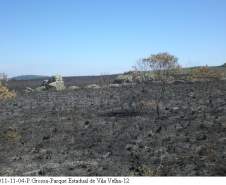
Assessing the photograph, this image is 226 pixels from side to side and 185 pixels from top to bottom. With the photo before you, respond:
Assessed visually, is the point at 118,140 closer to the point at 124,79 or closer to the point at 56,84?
the point at 56,84

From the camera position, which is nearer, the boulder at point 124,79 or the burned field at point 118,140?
the burned field at point 118,140

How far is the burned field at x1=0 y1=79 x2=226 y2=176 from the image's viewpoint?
17297 millimetres

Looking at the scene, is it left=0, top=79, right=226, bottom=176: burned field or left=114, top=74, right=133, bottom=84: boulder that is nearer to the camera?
left=0, top=79, right=226, bottom=176: burned field

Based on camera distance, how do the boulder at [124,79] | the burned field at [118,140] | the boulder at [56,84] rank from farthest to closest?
1. the boulder at [124,79]
2. the boulder at [56,84]
3. the burned field at [118,140]

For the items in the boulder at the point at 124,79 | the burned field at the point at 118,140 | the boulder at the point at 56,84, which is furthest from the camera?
the boulder at the point at 124,79

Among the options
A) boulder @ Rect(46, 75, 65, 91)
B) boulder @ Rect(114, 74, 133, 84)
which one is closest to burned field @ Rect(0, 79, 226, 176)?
boulder @ Rect(46, 75, 65, 91)

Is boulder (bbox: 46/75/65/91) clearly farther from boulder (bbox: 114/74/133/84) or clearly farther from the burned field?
the burned field

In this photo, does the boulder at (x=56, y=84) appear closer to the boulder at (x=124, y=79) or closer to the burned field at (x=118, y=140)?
the boulder at (x=124, y=79)

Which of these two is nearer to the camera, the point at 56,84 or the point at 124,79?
the point at 56,84

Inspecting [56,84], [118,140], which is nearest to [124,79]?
[56,84]

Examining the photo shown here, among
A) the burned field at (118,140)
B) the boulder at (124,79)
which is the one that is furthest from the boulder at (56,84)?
the burned field at (118,140)

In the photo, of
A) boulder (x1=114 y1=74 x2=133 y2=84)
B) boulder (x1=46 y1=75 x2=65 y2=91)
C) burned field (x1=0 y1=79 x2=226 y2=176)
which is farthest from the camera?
boulder (x1=114 y1=74 x2=133 y2=84)

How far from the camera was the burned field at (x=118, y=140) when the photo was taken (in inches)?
681

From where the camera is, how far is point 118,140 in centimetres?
2267
